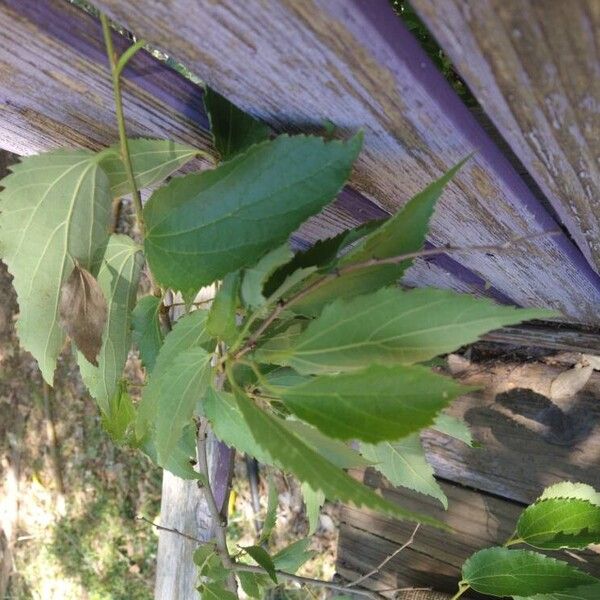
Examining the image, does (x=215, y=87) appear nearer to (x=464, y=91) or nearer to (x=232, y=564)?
(x=464, y=91)

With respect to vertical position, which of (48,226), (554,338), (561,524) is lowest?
(561,524)

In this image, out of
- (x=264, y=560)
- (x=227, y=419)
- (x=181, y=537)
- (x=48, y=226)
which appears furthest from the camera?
(x=181, y=537)

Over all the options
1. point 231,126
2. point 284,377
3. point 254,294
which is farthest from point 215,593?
point 231,126

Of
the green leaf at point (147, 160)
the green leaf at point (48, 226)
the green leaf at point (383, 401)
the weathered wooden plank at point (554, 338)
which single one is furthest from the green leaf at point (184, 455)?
the weathered wooden plank at point (554, 338)

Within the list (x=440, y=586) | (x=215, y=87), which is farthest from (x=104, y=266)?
(x=440, y=586)

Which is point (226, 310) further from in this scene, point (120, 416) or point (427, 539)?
point (427, 539)

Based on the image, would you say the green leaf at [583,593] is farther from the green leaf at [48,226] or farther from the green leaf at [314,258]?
the green leaf at [48,226]

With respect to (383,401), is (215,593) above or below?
below
